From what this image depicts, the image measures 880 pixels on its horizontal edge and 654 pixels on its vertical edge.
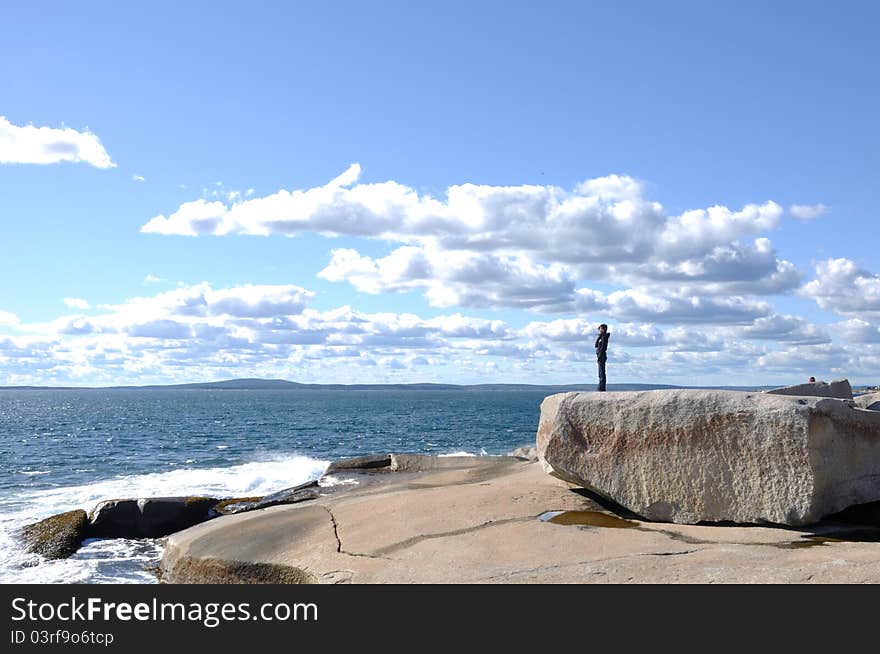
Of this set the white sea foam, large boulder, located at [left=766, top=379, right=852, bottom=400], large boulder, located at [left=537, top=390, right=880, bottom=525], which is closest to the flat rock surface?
large boulder, located at [left=537, top=390, right=880, bottom=525]

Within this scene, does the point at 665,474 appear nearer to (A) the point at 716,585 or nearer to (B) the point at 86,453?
(A) the point at 716,585

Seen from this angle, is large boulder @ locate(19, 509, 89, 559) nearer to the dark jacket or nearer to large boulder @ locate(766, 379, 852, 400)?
the dark jacket

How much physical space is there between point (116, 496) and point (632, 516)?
59.1 feet

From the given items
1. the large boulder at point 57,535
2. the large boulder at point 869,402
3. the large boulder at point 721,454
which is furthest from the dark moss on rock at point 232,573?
the large boulder at point 869,402

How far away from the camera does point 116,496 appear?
78.3 feet

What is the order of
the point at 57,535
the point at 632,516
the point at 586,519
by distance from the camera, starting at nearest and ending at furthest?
the point at 586,519 < the point at 632,516 < the point at 57,535

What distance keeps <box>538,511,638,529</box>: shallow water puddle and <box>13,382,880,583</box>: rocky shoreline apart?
0.16 feet

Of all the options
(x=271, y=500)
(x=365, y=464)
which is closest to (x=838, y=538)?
(x=271, y=500)

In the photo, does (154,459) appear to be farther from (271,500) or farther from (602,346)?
(602,346)

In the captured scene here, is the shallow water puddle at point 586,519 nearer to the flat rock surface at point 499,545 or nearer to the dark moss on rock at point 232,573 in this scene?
the flat rock surface at point 499,545

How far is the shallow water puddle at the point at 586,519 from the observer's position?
10.7 m

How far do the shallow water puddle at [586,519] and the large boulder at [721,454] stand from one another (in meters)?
0.34
